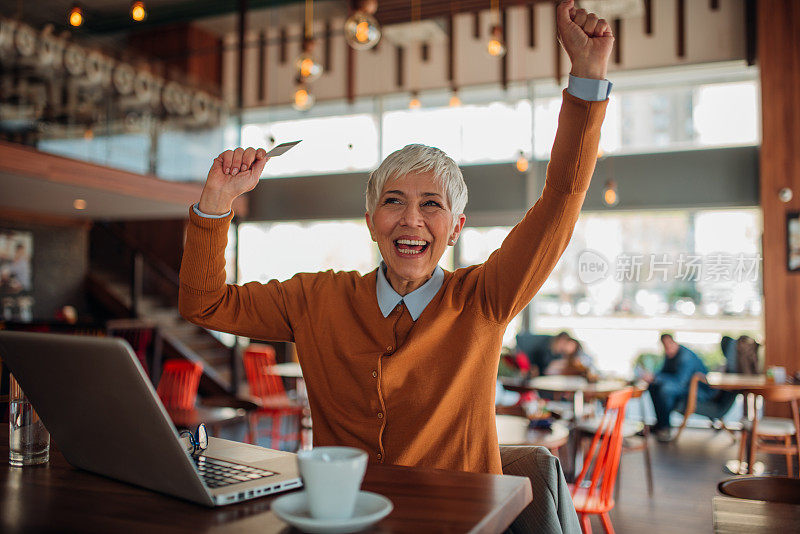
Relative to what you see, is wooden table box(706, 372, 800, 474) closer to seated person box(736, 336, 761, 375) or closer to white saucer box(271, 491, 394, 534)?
seated person box(736, 336, 761, 375)

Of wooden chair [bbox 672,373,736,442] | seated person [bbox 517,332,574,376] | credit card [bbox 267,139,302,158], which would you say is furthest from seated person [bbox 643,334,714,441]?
credit card [bbox 267,139,302,158]

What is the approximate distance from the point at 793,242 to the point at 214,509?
27.0 feet

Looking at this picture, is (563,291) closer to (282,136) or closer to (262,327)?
(282,136)

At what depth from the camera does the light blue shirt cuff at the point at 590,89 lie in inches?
47.3

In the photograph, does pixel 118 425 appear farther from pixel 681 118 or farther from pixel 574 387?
pixel 681 118

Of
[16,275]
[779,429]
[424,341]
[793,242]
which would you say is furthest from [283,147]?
Answer: [16,275]

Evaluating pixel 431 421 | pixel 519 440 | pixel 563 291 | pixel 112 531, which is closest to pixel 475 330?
pixel 431 421

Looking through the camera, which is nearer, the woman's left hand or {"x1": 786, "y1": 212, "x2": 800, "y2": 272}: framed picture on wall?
the woman's left hand

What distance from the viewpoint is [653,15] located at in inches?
338

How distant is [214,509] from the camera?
0.90 meters

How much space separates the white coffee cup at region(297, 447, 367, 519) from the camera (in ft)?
2.57

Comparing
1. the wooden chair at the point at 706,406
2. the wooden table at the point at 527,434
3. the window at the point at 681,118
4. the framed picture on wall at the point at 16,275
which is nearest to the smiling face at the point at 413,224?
the wooden table at the point at 527,434

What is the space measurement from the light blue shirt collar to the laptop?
0.42 metres

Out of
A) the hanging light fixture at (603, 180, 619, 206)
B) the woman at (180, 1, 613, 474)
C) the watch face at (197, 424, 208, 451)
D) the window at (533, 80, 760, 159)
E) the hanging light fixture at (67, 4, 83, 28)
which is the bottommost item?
the watch face at (197, 424, 208, 451)
